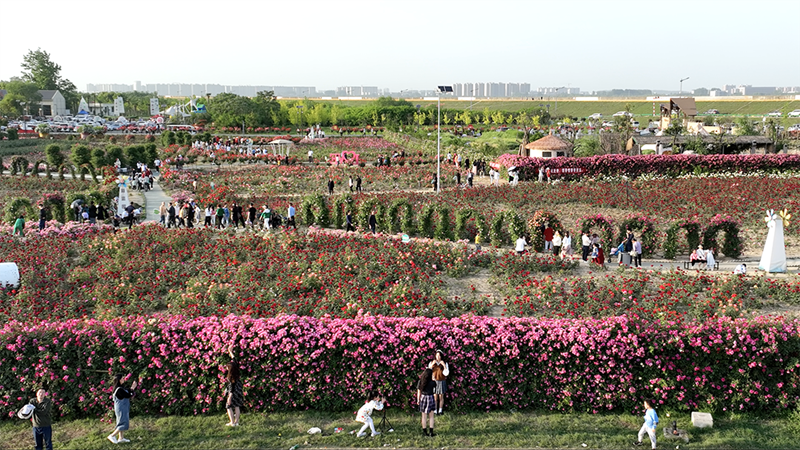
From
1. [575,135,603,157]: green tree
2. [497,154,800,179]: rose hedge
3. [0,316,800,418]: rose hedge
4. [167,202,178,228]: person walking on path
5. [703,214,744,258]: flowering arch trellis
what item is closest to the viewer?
[0,316,800,418]: rose hedge

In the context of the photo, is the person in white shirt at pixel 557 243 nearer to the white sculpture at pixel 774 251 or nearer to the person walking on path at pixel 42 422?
the white sculpture at pixel 774 251

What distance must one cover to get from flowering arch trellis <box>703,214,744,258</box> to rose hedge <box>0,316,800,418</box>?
729cm

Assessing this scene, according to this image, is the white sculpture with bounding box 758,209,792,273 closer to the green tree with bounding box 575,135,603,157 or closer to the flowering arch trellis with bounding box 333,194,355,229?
the flowering arch trellis with bounding box 333,194,355,229

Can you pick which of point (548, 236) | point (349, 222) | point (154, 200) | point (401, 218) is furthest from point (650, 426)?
point (154, 200)

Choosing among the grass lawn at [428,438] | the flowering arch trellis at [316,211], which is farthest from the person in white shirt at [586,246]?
the flowering arch trellis at [316,211]

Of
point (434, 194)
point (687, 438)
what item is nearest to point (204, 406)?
point (687, 438)

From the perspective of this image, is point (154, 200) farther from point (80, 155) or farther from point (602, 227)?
point (602, 227)

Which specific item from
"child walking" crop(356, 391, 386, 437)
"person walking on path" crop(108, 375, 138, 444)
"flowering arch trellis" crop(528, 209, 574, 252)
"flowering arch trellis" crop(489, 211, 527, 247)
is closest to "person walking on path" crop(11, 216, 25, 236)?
"person walking on path" crop(108, 375, 138, 444)

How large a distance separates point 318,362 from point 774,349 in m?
7.46

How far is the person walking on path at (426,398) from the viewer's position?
9.82m

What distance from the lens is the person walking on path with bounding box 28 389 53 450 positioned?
930 centimetres

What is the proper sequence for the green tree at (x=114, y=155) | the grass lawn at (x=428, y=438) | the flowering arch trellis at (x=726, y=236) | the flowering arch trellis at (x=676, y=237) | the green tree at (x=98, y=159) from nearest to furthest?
the grass lawn at (x=428, y=438)
the flowering arch trellis at (x=726, y=236)
the flowering arch trellis at (x=676, y=237)
the green tree at (x=98, y=159)
the green tree at (x=114, y=155)

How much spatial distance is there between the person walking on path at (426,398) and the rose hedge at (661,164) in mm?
24397

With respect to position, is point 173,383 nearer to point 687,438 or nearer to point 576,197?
point 687,438
